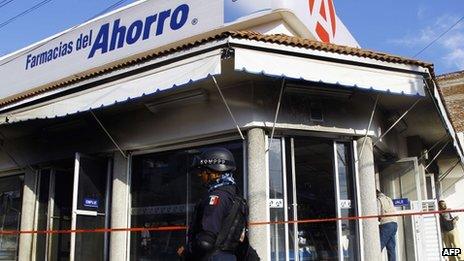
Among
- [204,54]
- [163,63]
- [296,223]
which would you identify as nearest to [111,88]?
[163,63]

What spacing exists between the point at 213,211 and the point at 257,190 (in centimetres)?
321

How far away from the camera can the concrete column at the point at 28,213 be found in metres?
10.0

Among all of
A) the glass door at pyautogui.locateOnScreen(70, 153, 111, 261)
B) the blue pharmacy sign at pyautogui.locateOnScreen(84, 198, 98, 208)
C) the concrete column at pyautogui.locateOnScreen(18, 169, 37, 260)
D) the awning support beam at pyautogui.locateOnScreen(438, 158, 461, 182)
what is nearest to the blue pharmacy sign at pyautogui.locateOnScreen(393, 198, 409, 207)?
the glass door at pyautogui.locateOnScreen(70, 153, 111, 261)

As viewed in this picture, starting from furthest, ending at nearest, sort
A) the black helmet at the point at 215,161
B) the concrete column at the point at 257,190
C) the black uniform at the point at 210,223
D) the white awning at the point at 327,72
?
the concrete column at the point at 257,190, the white awning at the point at 327,72, the black helmet at the point at 215,161, the black uniform at the point at 210,223

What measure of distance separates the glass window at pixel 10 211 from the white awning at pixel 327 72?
7.15 meters

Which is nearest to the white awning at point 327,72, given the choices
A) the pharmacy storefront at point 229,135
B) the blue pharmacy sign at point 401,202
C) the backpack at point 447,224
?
the pharmacy storefront at point 229,135

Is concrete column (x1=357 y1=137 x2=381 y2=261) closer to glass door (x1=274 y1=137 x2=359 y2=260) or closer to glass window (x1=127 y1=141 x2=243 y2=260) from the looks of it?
glass door (x1=274 y1=137 x2=359 y2=260)

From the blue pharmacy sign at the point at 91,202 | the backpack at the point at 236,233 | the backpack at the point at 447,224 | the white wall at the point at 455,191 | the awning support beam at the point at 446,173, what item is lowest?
the backpack at the point at 236,233

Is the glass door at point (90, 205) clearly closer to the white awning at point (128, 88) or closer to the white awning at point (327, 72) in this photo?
the white awning at point (128, 88)

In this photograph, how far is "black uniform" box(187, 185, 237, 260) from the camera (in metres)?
3.77

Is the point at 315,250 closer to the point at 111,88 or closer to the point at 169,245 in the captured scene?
the point at 169,245

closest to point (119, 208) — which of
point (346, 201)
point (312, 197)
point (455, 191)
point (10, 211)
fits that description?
point (312, 197)

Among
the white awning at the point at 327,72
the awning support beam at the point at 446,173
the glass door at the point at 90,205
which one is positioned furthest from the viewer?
the awning support beam at the point at 446,173

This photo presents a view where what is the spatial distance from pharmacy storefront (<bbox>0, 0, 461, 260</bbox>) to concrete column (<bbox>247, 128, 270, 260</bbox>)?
0.02 m
